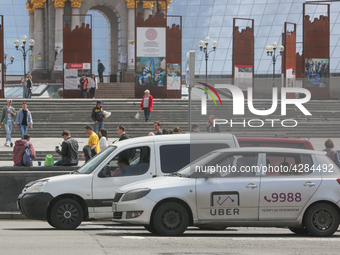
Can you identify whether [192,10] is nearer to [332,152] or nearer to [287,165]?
[332,152]

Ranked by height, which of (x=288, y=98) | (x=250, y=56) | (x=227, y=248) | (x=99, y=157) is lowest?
(x=227, y=248)

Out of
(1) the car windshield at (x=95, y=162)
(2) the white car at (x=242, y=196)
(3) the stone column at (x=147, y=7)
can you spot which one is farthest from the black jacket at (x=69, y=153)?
(3) the stone column at (x=147, y=7)

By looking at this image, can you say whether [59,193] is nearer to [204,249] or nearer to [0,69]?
[204,249]

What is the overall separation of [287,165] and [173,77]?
78.6ft

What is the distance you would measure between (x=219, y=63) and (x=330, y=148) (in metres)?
61.9

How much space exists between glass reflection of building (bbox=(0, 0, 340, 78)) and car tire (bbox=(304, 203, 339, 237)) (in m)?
62.2

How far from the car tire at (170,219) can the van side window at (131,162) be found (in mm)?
1615

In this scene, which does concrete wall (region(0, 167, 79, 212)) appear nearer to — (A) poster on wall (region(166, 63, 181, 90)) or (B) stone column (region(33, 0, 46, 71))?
(A) poster on wall (region(166, 63, 181, 90))

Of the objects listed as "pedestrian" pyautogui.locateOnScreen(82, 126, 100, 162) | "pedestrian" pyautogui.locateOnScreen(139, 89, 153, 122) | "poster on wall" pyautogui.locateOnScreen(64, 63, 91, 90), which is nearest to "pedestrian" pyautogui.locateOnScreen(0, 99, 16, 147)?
"pedestrian" pyautogui.locateOnScreen(139, 89, 153, 122)

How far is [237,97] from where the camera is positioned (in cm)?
1273

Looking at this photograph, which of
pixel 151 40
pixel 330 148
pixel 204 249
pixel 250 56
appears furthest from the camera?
pixel 250 56

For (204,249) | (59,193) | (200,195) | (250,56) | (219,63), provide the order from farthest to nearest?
(219,63), (250,56), (59,193), (200,195), (204,249)

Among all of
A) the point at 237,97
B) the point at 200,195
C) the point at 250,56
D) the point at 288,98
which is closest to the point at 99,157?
the point at 200,195

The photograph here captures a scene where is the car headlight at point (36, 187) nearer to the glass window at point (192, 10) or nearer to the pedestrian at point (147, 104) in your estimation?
the pedestrian at point (147, 104)
